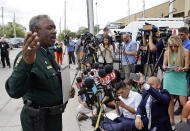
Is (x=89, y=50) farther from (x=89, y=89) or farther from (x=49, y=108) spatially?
(x=49, y=108)

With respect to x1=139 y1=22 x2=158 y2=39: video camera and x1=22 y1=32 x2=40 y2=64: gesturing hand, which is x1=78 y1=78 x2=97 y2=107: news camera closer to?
x1=22 y1=32 x2=40 y2=64: gesturing hand

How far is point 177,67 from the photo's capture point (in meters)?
2.81

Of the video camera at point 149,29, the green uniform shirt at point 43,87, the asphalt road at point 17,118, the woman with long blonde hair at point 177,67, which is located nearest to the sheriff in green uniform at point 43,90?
the green uniform shirt at point 43,87

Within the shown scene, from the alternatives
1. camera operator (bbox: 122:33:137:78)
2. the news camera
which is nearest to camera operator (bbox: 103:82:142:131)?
the news camera

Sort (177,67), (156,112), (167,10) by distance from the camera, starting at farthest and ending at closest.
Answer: (167,10) → (177,67) → (156,112)

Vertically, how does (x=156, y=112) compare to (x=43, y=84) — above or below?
below

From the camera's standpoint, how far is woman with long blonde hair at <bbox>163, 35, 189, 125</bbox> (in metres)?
2.78

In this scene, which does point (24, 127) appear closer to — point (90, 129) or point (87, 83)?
point (87, 83)

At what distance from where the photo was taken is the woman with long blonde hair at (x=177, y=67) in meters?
2.78

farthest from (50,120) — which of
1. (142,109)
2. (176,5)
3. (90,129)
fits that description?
(176,5)

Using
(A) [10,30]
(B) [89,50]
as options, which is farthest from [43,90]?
(A) [10,30]

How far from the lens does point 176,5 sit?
48.7 feet

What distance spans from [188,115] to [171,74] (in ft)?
3.31

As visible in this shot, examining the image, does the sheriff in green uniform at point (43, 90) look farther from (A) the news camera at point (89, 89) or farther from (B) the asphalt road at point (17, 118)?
(B) the asphalt road at point (17, 118)
